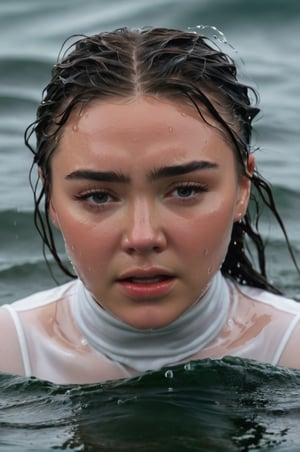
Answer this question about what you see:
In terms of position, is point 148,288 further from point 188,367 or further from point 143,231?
point 188,367

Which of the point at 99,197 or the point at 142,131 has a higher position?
the point at 142,131

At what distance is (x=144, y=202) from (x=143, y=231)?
0.10m

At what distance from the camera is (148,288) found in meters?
3.62

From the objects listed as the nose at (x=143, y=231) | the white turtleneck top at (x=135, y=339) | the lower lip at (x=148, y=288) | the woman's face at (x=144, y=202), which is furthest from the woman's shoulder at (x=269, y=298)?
the nose at (x=143, y=231)

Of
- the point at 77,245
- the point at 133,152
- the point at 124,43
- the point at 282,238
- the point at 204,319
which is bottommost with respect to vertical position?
the point at 282,238

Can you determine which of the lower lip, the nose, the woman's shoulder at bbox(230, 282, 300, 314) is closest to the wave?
the woman's shoulder at bbox(230, 282, 300, 314)

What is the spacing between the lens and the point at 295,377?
4027 millimetres

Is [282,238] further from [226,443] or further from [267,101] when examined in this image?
[226,443]

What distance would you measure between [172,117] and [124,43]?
38 centimetres

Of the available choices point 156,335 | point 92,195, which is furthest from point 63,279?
point 92,195

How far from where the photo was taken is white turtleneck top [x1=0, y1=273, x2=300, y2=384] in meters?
4.04

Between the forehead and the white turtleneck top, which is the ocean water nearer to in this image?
the white turtleneck top

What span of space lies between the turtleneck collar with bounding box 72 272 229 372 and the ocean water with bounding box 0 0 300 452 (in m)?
0.08

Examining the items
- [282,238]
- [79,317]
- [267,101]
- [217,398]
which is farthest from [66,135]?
[267,101]
